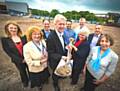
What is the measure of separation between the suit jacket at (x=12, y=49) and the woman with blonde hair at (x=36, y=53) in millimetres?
60

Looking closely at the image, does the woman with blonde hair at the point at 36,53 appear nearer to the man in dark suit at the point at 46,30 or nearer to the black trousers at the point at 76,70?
the man in dark suit at the point at 46,30

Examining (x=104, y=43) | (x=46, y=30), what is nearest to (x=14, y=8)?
(x=46, y=30)

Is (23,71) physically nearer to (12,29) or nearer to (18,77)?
(18,77)

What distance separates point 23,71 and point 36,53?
222 millimetres

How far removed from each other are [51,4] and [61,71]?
1.57 feet

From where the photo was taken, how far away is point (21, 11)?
183 cm

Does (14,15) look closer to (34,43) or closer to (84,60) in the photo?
(34,43)

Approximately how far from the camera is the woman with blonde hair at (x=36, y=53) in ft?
5.47

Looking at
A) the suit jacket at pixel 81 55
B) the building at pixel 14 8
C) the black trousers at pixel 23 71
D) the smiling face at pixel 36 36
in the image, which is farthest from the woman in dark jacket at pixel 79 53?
the building at pixel 14 8

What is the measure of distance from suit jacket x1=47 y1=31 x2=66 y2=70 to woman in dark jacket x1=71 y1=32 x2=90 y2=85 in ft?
0.28

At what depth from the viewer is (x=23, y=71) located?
1862 mm

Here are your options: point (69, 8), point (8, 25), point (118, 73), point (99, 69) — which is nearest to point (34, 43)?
point (8, 25)

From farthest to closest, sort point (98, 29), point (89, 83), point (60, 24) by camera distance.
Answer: point (89, 83)
point (98, 29)
point (60, 24)

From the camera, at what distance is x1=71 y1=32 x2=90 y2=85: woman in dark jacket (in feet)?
5.46
